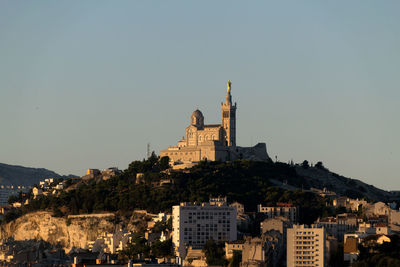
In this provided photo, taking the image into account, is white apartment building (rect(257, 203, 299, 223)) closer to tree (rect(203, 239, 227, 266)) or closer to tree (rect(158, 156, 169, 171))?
tree (rect(203, 239, 227, 266))

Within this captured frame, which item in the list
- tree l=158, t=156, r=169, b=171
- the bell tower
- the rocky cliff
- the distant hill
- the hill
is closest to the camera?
the hill

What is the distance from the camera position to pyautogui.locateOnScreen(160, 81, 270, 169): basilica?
140 m

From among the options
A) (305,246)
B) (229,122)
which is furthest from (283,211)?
(229,122)

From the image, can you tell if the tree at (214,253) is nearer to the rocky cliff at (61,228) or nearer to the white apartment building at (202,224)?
the white apartment building at (202,224)

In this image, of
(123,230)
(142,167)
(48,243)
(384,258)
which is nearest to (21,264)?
(123,230)

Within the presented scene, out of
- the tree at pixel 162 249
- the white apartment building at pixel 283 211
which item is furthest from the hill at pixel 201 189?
the tree at pixel 162 249

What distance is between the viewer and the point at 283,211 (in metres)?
118

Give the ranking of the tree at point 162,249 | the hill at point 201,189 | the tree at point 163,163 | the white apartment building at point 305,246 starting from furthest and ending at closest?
the tree at point 163,163, the hill at point 201,189, the tree at point 162,249, the white apartment building at point 305,246

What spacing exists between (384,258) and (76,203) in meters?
53.1

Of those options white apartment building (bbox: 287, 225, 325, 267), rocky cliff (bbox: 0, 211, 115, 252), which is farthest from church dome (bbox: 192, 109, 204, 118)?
white apartment building (bbox: 287, 225, 325, 267)

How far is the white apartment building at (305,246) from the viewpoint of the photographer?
3743 inches

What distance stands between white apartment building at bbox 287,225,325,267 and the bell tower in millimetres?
48945

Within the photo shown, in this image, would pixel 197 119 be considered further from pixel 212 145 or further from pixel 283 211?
pixel 283 211

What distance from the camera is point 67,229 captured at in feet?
435
